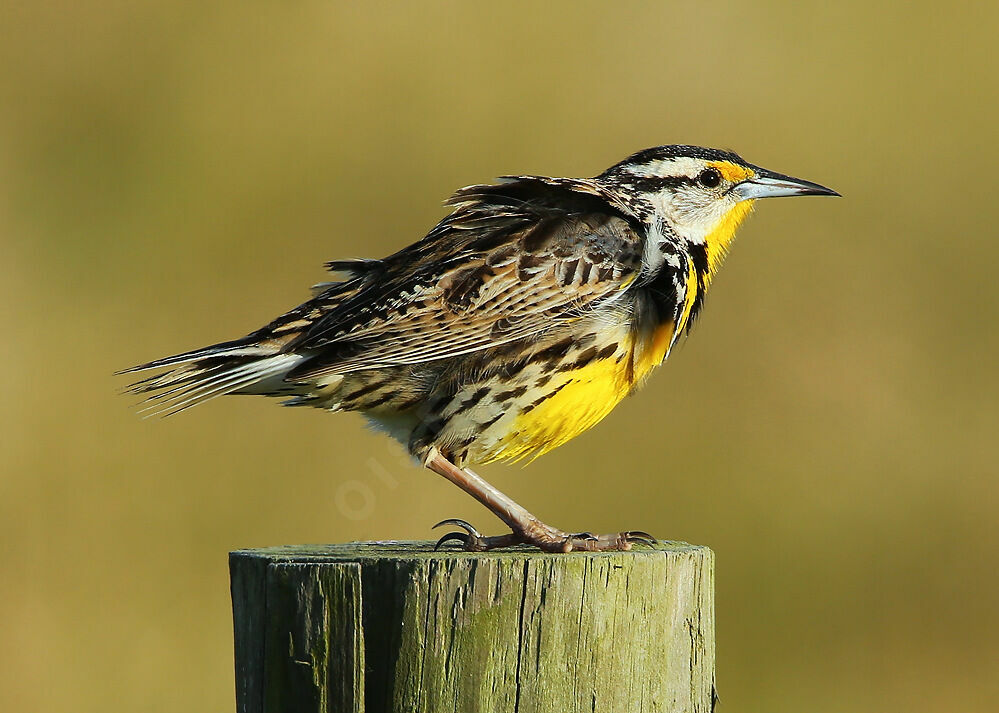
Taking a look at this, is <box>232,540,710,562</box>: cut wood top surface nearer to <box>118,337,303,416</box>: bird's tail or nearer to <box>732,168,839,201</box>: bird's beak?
<box>118,337,303,416</box>: bird's tail

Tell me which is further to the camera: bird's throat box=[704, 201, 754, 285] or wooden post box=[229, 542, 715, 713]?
bird's throat box=[704, 201, 754, 285]

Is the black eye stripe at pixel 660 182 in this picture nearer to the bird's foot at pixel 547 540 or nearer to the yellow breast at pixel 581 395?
the yellow breast at pixel 581 395

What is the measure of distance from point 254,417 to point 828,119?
3.62m

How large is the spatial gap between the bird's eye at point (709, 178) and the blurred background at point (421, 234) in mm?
2338

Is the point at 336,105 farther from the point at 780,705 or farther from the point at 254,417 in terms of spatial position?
the point at 780,705

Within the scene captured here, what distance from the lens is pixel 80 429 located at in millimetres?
7031

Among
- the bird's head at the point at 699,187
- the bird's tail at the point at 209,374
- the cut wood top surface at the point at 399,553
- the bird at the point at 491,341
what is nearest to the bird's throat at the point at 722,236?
the bird's head at the point at 699,187

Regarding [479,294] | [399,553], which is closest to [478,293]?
[479,294]

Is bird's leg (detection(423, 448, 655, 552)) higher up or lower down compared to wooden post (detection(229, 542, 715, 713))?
higher up

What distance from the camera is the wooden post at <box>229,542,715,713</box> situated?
2965 mm

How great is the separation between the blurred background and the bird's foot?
2.46 meters

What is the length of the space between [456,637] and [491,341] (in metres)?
1.19

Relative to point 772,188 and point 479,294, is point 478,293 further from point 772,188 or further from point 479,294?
point 772,188

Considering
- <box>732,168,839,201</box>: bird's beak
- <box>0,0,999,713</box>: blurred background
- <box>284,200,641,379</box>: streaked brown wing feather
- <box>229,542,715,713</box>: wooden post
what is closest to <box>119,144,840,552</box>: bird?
<box>284,200,641,379</box>: streaked brown wing feather
